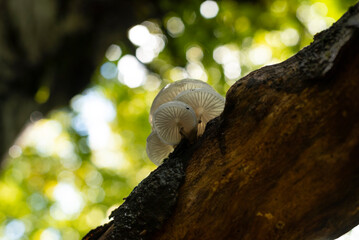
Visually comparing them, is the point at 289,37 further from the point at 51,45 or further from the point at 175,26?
the point at 51,45

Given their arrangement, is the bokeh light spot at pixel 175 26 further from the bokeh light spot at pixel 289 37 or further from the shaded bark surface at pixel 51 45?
the bokeh light spot at pixel 289 37

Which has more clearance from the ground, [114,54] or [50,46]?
[114,54]

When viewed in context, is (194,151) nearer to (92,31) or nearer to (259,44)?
(92,31)

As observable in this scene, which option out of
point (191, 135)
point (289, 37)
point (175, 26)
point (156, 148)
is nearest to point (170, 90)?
point (156, 148)

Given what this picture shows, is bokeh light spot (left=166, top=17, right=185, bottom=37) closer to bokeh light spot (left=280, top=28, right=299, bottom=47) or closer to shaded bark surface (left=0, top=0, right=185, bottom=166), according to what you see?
shaded bark surface (left=0, top=0, right=185, bottom=166)

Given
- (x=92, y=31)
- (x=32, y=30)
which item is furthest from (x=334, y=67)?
(x=92, y=31)

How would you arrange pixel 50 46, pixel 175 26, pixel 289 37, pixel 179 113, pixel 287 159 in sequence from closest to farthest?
pixel 287 159
pixel 179 113
pixel 50 46
pixel 175 26
pixel 289 37

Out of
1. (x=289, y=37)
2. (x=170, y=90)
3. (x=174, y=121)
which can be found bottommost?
(x=174, y=121)
